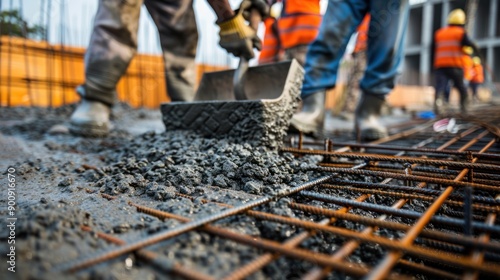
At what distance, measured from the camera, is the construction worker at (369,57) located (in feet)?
7.76

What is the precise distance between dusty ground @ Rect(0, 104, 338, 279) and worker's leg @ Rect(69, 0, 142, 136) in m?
0.24

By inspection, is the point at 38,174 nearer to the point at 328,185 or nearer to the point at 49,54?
the point at 328,185

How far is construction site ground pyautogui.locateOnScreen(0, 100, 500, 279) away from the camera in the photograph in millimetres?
570

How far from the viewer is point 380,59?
242 cm

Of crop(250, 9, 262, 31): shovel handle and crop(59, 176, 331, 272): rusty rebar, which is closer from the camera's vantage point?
crop(59, 176, 331, 272): rusty rebar

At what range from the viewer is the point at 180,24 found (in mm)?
2504

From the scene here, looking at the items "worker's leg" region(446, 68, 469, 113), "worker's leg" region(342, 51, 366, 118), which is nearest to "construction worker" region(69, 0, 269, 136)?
"worker's leg" region(342, 51, 366, 118)

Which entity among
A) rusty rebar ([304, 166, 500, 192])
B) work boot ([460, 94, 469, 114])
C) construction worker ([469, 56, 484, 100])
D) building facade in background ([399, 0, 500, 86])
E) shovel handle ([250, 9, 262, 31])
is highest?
building facade in background ([399, 0, 500, 86])

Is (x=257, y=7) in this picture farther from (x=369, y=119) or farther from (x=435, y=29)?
(x=435, y=29)

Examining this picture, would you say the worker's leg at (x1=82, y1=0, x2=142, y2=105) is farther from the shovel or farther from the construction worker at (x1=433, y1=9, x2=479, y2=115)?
the construction worker at (x1=433, y1=9, x2=479, y2=115)

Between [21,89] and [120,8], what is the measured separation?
12.5 feet

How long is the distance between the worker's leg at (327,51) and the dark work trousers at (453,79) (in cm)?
499

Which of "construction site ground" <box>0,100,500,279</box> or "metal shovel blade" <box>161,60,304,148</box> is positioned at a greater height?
A: "metal shovel blade" <box>161,60,304,148</box>

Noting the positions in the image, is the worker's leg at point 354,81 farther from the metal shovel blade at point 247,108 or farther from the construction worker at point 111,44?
the metal shovel blade at point 247,108
